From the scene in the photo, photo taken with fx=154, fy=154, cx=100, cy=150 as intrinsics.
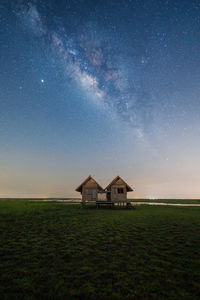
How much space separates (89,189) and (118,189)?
603 centimetres

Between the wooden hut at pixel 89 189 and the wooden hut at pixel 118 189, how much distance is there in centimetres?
237

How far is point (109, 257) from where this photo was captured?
18.9 ft

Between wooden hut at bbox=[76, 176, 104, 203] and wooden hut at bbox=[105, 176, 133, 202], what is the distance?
237 centimetres

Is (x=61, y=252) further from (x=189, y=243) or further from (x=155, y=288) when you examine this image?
(x=189, y=243)

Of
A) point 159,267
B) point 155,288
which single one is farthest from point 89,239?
point 155,288

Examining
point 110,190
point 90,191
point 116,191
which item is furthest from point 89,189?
point 116,191

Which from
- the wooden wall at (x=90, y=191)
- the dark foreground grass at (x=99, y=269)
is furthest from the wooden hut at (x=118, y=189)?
the dark foreground grass at (x=99, y=269)

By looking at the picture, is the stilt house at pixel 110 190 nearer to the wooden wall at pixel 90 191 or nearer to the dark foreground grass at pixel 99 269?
the wooden wall at pixel 90 191

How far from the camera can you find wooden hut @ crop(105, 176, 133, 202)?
31.2 metres

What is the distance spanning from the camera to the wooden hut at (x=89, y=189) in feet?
104

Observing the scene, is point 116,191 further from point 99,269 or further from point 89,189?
point 99,269

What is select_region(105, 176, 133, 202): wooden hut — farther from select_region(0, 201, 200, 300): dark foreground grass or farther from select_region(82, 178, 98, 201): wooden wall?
select_region(0, 201, 200, 300): dark foreground grass

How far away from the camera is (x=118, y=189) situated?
1246 inches

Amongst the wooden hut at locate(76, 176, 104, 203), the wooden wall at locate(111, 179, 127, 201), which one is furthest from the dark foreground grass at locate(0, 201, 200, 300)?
the wooden hut at locate(76, 176, 104, 203)
